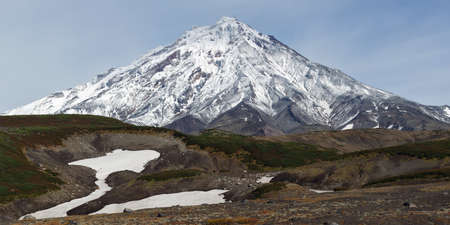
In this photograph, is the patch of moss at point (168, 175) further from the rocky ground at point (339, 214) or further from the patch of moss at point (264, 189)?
the rocky ground at point (339, 214)

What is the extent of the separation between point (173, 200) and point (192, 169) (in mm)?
Result: 24050

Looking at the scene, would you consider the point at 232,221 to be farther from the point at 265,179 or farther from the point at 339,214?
the point at 265,179

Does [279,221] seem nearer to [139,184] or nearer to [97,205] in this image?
[97,205]

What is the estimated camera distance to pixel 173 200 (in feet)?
200

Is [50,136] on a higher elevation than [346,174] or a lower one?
higher

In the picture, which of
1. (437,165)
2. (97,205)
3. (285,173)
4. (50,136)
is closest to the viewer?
(97,205)

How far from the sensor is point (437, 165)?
71.8 metres

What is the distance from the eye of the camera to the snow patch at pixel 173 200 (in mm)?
59250

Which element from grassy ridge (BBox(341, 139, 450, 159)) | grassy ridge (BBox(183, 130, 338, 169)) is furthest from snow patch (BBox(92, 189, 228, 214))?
grassy ridge (BBox(183, 130, 338, 169))

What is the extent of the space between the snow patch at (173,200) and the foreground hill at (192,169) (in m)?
2.15

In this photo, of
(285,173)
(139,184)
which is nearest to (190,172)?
(139,184)

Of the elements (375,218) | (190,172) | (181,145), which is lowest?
(375,218)

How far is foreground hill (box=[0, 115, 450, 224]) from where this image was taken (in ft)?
195

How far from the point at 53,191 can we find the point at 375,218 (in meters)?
61.2
